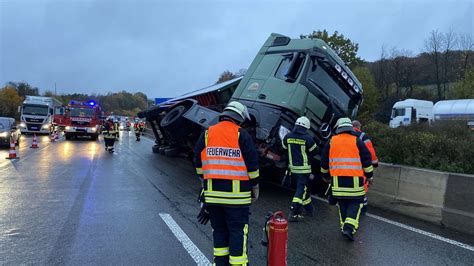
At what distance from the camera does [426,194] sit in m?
6.87

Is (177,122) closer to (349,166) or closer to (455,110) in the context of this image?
(349,166)

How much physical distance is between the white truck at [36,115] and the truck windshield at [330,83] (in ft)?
96.4

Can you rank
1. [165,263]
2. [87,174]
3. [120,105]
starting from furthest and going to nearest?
[120,105], [87,174], [165,263]

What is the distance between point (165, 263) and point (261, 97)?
4938 mm

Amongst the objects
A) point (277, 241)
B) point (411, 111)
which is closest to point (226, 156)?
point (277, 241)

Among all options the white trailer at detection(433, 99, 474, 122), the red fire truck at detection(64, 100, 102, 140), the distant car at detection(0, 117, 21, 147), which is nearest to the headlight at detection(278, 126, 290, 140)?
the distant car at detection(0, 117, 21, 147)

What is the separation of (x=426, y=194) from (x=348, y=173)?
2.05 metres

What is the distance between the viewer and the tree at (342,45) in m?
40.8

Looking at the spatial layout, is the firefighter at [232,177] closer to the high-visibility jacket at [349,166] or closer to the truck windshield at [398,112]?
the high-visibility jacket at [349,166]

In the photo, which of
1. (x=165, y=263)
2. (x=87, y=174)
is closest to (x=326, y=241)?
(x=165, y=263)

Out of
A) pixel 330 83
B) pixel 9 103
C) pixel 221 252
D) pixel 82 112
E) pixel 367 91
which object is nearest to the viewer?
pixel 221 252

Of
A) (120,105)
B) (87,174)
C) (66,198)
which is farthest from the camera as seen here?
(120,105)

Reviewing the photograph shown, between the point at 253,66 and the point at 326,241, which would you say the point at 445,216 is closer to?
the point at 326,241

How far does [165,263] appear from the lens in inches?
178
